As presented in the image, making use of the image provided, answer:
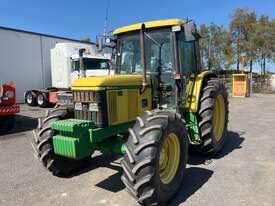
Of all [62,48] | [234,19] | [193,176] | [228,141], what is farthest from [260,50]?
[193,176]

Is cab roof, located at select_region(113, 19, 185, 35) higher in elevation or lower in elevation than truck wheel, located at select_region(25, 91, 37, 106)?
higher

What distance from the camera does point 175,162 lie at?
4117 millimetres

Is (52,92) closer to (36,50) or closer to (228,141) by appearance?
(36,50)

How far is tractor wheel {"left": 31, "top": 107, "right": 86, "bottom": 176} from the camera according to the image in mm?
4266

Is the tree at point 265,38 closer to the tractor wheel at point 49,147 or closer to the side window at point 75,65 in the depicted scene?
the side window at point 75,65

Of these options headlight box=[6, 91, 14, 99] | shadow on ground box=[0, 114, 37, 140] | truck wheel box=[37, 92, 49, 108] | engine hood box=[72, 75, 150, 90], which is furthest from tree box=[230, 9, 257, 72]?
engine hood box=[72, 75, 150, 90]

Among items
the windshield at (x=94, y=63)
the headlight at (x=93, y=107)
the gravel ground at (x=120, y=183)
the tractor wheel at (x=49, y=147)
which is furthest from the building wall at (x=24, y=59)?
the headlight at (x=93, y=107)

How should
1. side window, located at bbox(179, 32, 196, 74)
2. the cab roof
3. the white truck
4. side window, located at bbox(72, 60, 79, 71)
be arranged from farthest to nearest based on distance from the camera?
side window, located at bbox(72, 60, 79, 71) → the white truck → side window, located at bbox(179, 32, 196, 74) → the cab roof

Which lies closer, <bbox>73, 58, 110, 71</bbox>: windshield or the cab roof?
the cab roof

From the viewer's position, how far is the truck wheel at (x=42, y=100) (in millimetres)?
15383

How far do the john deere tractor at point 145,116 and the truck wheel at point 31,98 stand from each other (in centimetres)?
1163

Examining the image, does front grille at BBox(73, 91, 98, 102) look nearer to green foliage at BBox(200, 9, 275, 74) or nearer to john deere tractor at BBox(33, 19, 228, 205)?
john deere tractor at BBox(33, 19, 228, 205)

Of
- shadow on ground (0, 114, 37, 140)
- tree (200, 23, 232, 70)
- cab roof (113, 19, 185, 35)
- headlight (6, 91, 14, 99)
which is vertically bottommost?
shadow on ground (0, 114, 37, 140)

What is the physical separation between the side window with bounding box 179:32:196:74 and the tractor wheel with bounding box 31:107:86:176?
2.11 meters
